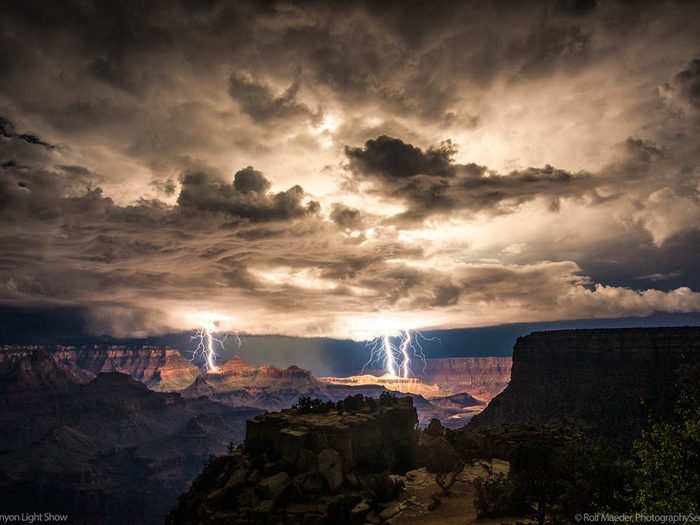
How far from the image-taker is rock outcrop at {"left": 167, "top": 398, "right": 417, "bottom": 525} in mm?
32812

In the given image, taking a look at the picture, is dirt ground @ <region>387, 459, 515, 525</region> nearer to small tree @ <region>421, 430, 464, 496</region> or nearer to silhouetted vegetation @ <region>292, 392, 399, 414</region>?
small tree @ <region>421, 430, 464, 496</region>

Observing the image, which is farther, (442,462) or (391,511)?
(442,462)

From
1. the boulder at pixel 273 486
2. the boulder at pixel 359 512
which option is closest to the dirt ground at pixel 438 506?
the boulder at pixel 359 512

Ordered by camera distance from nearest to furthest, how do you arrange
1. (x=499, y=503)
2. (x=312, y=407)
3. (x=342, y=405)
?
(x=499, y=503)
(x=312, y=407)
(x=342, y=405)

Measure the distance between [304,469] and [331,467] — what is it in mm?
2777

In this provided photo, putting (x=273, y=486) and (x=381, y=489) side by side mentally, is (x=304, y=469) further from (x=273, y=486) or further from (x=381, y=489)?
(x=381, y=489)

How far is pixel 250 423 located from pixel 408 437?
2071 cm

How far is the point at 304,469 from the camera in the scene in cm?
3816

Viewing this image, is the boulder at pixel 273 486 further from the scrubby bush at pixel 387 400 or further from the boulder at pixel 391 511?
the scrubby bush at pixel 387 400

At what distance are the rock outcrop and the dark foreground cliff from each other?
123 ft

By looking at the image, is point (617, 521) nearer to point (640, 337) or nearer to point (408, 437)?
point (408, 437)

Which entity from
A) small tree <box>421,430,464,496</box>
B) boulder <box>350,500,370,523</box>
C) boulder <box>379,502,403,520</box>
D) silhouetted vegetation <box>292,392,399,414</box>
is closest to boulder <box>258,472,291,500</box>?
boulder <box>350,500,370,523</box>

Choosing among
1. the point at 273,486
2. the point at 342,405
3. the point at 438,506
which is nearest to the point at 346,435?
the point at 273,486

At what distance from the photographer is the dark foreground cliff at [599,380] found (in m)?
85.2
